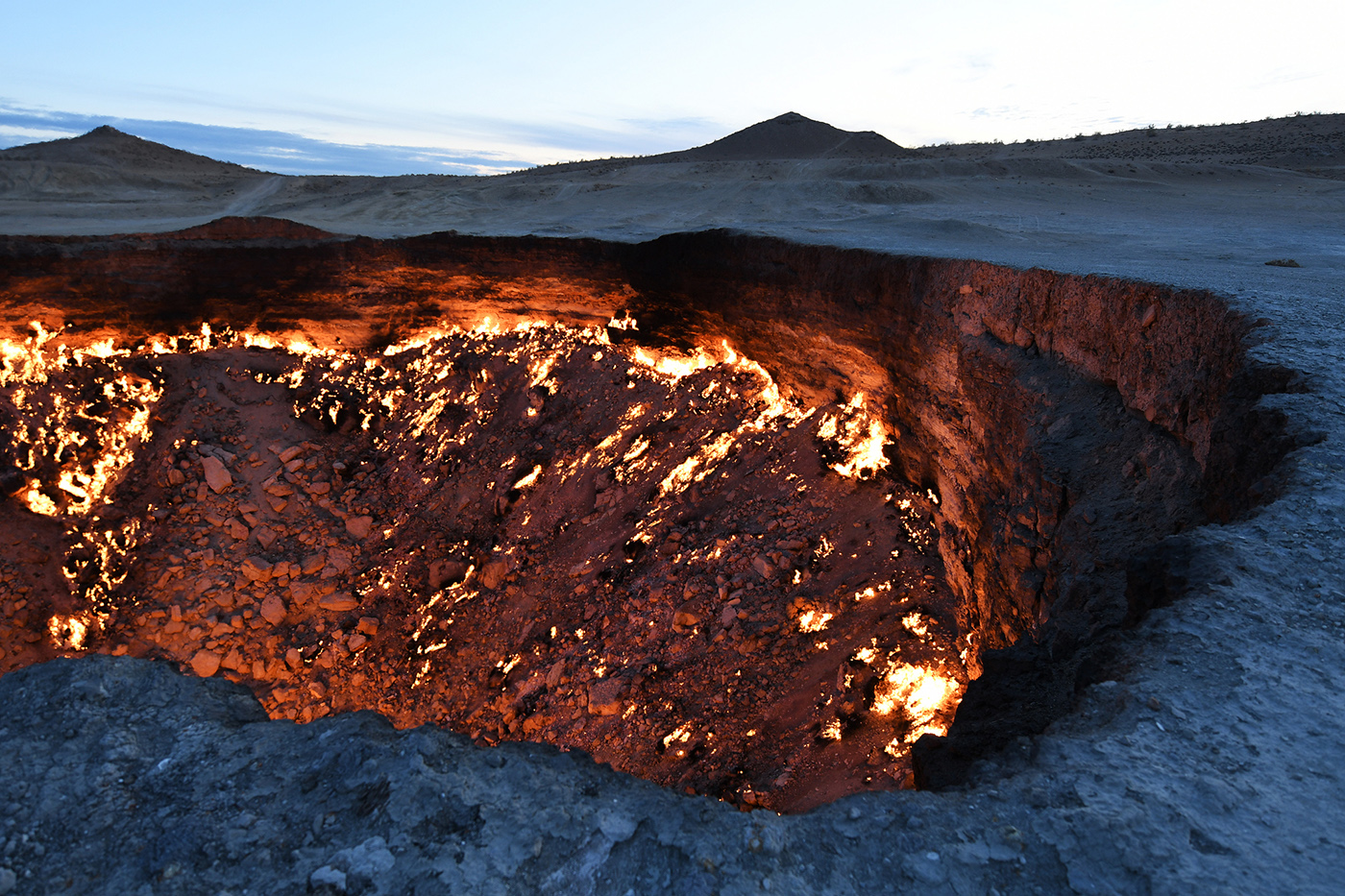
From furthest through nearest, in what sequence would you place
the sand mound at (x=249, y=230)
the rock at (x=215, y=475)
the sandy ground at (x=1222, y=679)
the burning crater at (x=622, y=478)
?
the sand mound at (x=249, y=230)
the rock at (x=215, y=475)
the burning crater at (x=622, y=478)
the sandy ground at (x=1222, y=679)

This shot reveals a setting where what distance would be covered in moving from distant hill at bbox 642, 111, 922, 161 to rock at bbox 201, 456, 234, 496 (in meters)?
27.0

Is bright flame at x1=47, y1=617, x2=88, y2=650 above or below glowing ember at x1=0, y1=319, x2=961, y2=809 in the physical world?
below

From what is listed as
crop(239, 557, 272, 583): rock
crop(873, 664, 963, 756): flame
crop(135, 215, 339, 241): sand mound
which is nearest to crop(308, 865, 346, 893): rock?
crop(873, 664, 963, 756): flame

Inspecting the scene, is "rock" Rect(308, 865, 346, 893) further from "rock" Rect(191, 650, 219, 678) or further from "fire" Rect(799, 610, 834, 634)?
"rock" Rect(191, 650, 219, 678)

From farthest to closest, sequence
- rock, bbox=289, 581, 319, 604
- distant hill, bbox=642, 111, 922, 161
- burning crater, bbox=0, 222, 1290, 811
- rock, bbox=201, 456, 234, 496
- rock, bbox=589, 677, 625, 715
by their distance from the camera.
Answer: distant hill, bbox=642, 111, 922, 161 < rock, bbox=201, 456, 234, 496 < rock, bbox=289, 581, 319, 604 < rock, bbox=589, 677, 625, 715 < burning crater, bbox=0, 222, 1290, 811

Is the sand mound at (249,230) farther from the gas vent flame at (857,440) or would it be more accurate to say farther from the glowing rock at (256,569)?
the gas vent flame at (857,440)

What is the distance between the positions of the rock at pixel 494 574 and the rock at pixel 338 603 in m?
1.35

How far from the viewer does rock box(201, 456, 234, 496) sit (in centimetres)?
801

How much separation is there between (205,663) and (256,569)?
3.33 feet

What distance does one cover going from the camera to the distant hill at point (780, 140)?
33250 millimetres

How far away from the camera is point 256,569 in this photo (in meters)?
7.42

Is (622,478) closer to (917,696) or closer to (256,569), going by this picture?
(917,696)

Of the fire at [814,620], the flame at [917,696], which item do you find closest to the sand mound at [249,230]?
the fire at [814,620]

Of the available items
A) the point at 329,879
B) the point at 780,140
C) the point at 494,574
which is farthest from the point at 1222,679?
the point at 780,140
